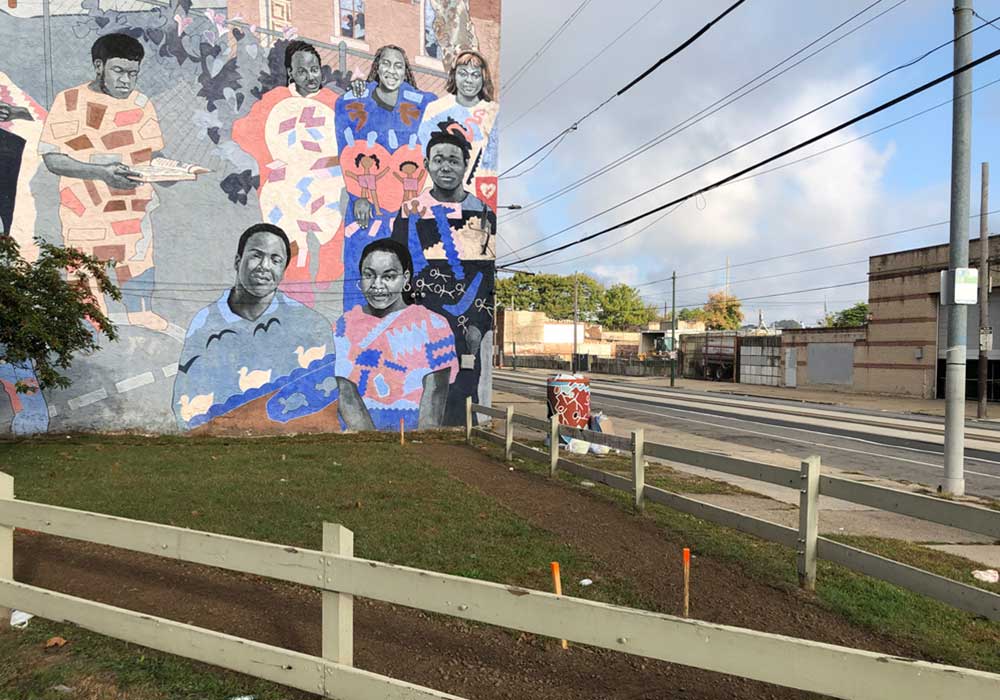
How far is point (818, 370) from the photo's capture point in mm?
41562

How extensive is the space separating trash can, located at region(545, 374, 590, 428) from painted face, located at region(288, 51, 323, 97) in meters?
11.3

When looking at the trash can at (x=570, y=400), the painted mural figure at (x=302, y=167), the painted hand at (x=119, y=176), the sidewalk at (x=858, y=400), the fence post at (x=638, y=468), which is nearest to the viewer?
the fence post at (x=638, y=468)

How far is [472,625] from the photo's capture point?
5086 mm

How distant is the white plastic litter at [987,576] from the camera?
643cm

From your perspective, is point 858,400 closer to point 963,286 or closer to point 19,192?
point 963,286

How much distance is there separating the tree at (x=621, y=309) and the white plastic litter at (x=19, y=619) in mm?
115116

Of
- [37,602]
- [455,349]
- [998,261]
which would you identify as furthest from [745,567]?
[998,261]

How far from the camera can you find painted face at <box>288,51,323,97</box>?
18.6 metres

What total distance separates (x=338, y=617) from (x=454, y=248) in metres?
16.9

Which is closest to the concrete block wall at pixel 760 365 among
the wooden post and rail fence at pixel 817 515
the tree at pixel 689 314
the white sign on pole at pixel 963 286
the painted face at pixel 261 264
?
the white sign on pole at pixel 963 286

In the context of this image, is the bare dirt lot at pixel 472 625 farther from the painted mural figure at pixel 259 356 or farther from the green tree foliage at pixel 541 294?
the green tree foliage at pixel 541 294

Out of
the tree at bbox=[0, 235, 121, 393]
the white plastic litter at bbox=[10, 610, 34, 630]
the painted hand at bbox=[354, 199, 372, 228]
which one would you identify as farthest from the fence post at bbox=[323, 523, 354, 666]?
the painted hand at bbox=[354, 199, 372, 228]

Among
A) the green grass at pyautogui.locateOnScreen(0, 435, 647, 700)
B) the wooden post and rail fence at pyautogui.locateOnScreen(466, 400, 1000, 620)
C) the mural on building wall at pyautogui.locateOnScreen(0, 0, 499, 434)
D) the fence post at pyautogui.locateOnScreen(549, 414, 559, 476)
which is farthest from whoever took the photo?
the mural on building wall at pyautogui.locateOnScreen(0, 0, 499, 434)

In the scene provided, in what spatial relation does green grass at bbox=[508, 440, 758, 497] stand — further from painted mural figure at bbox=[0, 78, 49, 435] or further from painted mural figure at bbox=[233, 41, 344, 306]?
painted mural figure at bbox=[0, 78, 49, 435]
